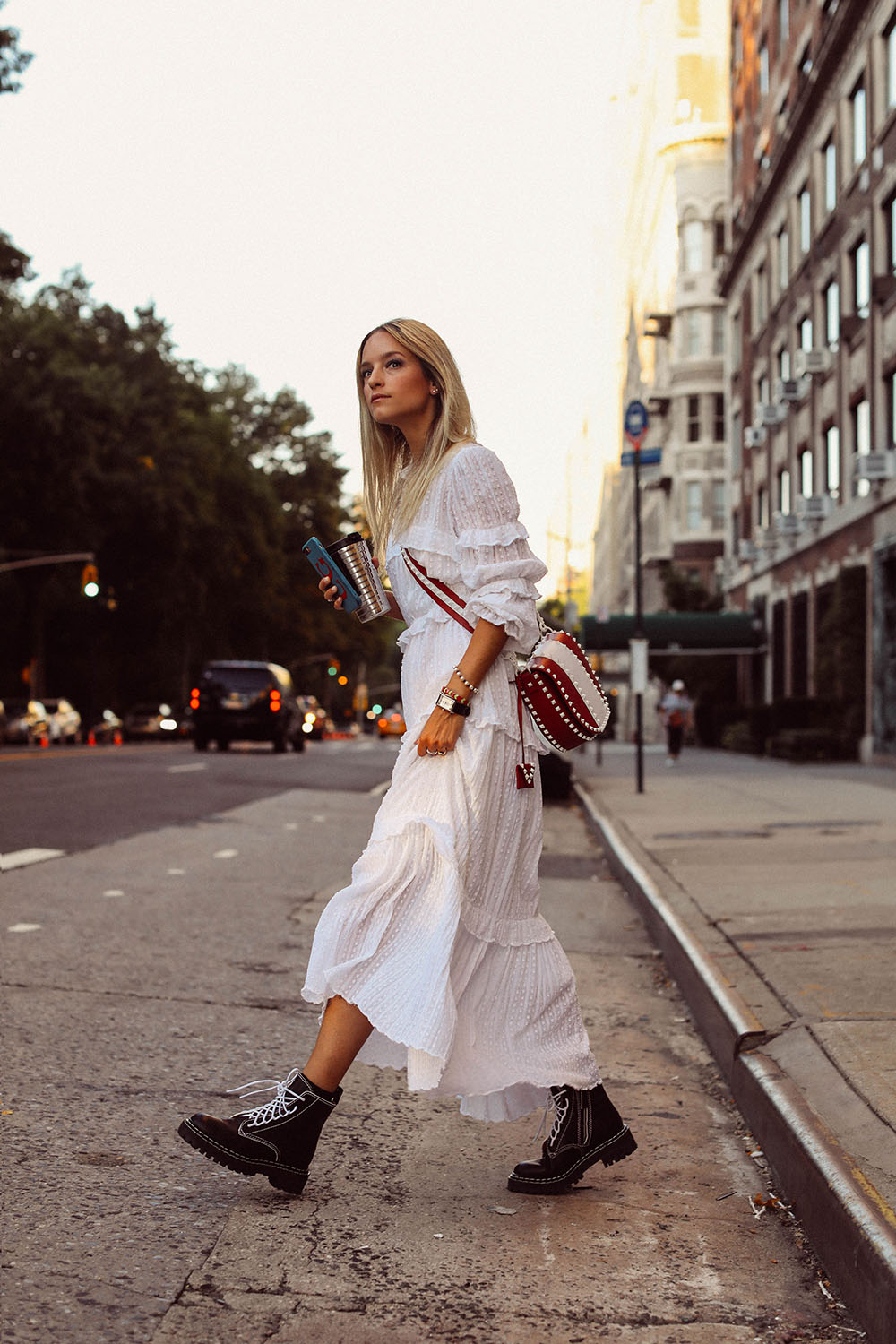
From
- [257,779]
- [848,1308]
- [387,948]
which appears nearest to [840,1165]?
[848,1308]

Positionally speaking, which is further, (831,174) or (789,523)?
(789,523)

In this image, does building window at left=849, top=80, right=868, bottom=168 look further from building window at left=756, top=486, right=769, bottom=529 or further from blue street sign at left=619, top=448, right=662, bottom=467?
blue street sign at left=619, top=448, right=662, bottom=467

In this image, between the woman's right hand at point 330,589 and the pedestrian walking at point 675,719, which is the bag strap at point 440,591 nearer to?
the woman's right hand at point 330,589

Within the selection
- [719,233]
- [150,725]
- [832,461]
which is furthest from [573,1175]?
[719,233]

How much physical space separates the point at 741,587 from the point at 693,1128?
41684mm

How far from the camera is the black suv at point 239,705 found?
32.7 meters

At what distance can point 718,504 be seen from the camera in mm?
56281

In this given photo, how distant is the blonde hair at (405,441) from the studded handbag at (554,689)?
0.58 feet

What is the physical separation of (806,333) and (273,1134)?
33.5 m

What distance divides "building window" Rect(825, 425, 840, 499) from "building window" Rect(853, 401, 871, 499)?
3.62 feet

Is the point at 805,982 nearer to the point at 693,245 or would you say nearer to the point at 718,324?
the point at 718,324

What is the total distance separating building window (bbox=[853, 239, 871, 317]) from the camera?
91.9ft

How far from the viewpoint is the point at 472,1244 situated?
10.5 ft

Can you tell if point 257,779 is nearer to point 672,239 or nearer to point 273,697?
point 273,697
